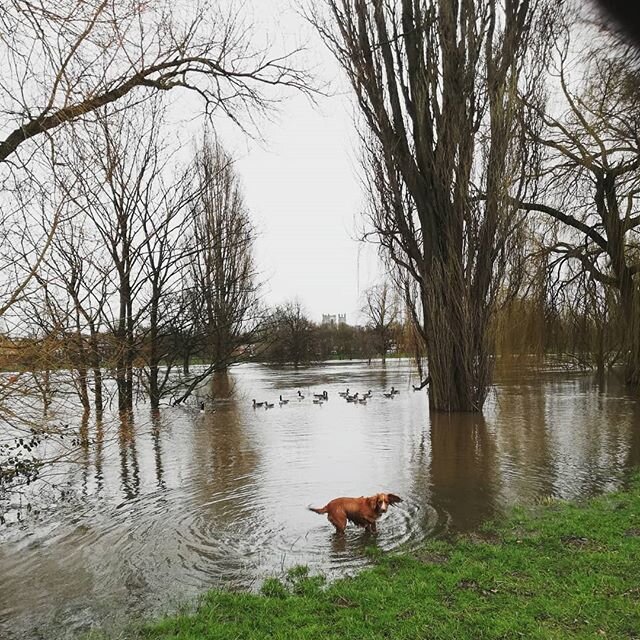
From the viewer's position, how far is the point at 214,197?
94.5 feet

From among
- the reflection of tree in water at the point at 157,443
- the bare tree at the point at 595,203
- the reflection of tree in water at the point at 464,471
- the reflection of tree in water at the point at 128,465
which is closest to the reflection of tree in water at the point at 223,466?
the reflection of tree in water at the point at 157,443

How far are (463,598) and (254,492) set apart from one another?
4.15 metres

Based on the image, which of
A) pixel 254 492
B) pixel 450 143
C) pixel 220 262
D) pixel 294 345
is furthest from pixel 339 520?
pixel 294 345

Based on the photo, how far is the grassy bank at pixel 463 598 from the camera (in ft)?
11.6

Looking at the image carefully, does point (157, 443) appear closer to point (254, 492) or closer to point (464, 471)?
point (254, 492)

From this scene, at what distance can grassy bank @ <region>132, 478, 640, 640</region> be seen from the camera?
3535 millimetres

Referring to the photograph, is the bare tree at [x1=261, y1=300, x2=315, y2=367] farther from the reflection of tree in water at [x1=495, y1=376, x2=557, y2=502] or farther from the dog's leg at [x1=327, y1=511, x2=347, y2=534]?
the dog's leg at [x1=327, y1=511, x2=347, y2=534]

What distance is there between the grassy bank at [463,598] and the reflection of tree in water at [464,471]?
1.10 metres

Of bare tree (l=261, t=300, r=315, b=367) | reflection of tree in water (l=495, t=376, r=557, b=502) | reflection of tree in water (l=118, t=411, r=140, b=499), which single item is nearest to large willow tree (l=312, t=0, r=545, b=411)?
reflection of tree in water (l=495, t=376, r=557, b=502)

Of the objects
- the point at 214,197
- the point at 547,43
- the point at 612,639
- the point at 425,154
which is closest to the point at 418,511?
the point at 612,639

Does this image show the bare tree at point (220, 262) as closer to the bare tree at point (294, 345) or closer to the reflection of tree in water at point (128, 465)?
the reflection of tree in water at point (128, 465)

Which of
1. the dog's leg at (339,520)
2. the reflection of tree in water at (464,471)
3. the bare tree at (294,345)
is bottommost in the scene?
the reflection of tree in water at (464,471)

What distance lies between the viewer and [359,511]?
5543 mm

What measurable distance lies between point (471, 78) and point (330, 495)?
10714 mm
